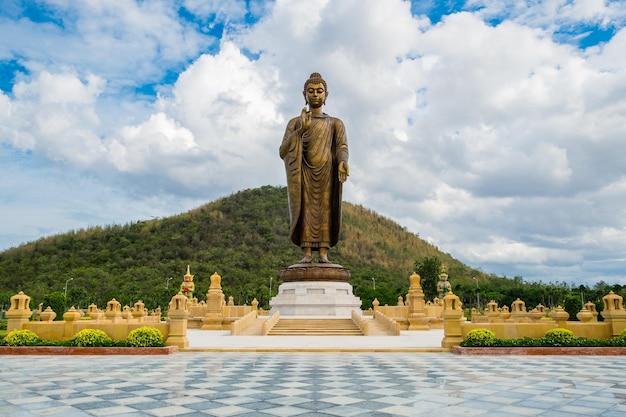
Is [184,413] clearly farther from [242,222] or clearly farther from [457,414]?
[242,222]

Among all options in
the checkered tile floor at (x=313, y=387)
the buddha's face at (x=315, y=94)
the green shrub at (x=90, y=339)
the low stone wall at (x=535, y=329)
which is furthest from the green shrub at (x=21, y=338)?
the buddha's face at (x=315, y=94)

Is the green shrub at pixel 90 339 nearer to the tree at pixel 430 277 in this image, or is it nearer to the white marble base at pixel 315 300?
the white marble base at pixel 315 300

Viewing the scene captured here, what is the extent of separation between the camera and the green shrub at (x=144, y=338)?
13.7 meters

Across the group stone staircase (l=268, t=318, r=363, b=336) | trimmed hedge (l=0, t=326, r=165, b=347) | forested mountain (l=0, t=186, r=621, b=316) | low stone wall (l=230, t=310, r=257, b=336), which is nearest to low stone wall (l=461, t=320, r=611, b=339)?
stone staircase (l=268, t=318, r=363, b=336)

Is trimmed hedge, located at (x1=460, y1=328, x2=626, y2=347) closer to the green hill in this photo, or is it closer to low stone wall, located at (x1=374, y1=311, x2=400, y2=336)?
low stone wall, located at (x1=374, y1=311, x2=400, y2=336)

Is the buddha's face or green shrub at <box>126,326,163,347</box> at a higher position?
the buddha's face

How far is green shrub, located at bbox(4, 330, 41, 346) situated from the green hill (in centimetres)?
3322

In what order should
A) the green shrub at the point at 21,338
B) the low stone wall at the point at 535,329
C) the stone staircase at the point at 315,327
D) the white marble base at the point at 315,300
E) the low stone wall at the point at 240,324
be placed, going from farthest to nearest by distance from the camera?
the white marble base at the point at 315,300 → the stone staircase at the point at 315,327 → the low stone wall at the point at 240,324 → the low stone wall at the point at 535,329 → the green shrub at the point at 21,338

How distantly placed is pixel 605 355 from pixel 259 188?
95.2 meters

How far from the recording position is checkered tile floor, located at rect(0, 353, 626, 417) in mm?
6297

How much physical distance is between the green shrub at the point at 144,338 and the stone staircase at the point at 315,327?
6.97m

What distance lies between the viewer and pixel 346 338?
18.7 metres

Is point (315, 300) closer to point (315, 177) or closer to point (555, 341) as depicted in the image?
point (315, 177)

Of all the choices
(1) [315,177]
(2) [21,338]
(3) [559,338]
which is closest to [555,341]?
(3) [559,338]
